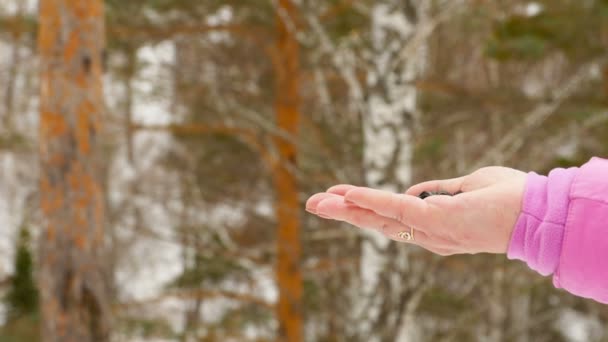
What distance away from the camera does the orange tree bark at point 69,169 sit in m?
5.18

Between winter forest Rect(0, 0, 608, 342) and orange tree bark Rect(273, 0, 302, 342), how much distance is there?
21 millimetres

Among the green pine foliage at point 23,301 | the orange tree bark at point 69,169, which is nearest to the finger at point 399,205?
the orange tree bark at point 69,169

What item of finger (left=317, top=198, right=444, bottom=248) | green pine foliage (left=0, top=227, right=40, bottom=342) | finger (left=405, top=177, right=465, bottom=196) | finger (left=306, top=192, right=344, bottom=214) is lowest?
green pine foliage (left=0, top=227, right=40, bottom=342)

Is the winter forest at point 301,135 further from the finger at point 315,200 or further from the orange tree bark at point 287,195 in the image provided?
the finger at point 315,200

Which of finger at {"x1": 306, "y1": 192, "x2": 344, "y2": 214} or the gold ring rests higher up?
finger at {"x1": 306, "y1": 192, "x2": 344, "y2": 214}

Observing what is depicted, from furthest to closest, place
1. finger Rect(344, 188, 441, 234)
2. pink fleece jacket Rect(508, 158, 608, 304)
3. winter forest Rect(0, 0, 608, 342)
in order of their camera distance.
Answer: winter forest Rect(0, 0, 608, 342)
finger Rect(344, 188, 441, 234)
pink fleece jacket Rect(508, 158, 608, 304)

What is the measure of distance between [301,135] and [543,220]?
6.22m

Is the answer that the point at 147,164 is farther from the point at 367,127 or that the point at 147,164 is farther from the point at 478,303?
the point at 367,127

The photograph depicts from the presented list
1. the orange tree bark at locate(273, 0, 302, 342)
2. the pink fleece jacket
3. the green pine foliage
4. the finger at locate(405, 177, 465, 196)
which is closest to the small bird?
the finger at locate(405, 177, 465, 196)

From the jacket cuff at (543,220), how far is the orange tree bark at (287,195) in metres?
5.42

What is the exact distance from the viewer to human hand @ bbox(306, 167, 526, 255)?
1.04 metres

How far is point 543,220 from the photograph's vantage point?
3.31 ft

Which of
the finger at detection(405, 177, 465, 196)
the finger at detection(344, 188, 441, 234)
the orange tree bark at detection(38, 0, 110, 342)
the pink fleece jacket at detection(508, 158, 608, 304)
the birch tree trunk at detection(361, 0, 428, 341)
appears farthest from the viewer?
the orange tree bark at detection(38, 0, 110, 342)

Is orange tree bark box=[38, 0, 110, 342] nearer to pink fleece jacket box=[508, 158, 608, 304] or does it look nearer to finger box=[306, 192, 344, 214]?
finger box=[306, 192, 344, 214]
